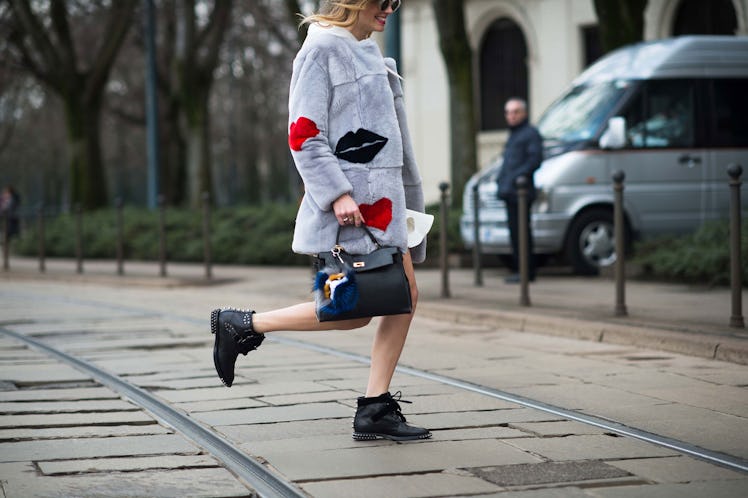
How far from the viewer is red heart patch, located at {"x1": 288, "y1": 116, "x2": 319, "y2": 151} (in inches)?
205

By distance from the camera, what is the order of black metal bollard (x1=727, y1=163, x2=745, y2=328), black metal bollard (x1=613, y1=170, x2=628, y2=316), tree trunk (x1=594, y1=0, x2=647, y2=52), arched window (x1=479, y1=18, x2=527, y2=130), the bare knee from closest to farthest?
the bare knee
black metal bollard (x1=727, y1=163, x2=745, y2=328)
black metal bollard (x1=613, y1=170, x2=628, y2=316)
tree trunk (x1=594, y1=0, x2=647, y2=52)
arched window (x1=479, y1=18, x2=527, y2=130)

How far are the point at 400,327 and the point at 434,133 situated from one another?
24150 millimetres

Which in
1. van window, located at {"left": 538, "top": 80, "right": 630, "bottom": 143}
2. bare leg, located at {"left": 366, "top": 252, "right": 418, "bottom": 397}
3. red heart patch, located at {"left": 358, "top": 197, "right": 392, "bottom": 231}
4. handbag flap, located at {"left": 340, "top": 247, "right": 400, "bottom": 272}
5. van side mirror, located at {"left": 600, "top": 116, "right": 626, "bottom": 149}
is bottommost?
bare leg, located at {"left": 366, "top": 252, "right": 418, "bottom": 397}

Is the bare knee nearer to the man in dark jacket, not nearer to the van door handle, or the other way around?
the man in dark jacket

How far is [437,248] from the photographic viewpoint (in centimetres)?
1698

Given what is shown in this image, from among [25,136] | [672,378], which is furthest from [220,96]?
[672,378]

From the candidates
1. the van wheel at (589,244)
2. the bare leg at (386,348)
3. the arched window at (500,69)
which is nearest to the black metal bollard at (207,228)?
the van wheel at (589,244)

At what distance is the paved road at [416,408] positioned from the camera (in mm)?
4793

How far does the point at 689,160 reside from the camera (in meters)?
14.8

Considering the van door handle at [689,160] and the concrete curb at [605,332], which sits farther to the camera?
the van door handle at [689,160]

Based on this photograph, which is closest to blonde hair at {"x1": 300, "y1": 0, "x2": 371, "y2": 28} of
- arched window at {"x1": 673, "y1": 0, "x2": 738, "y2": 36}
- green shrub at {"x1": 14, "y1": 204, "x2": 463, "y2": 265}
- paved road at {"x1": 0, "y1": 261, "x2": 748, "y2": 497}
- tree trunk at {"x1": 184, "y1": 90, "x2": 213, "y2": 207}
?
paved road at {"x1": 0, "y1": 261, "x2": 748, "y2": 497}

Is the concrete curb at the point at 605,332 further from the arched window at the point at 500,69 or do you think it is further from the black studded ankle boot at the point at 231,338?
the arched window at the point at 500,69

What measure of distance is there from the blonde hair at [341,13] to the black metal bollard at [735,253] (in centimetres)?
419

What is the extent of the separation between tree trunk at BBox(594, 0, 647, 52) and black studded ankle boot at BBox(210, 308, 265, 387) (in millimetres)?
11693
